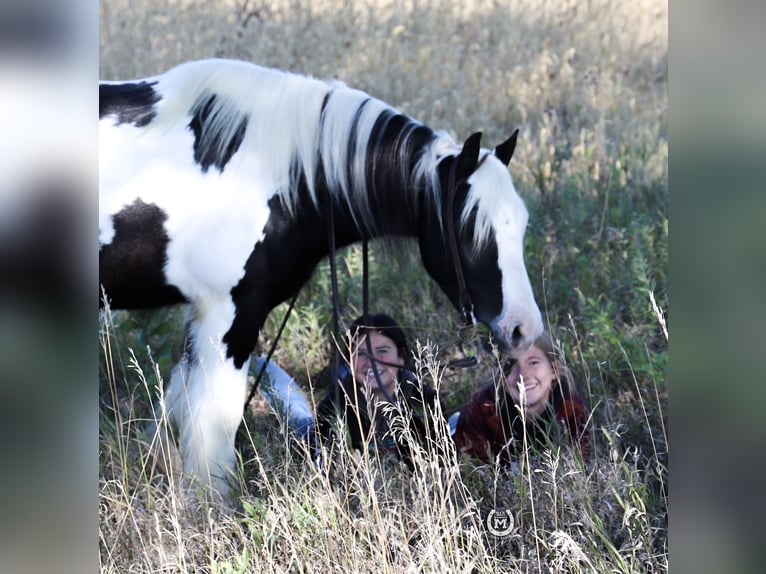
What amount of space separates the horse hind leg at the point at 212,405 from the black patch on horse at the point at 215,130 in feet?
1.74

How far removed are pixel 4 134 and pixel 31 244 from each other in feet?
0.45

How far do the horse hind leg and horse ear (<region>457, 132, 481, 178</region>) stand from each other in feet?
3.21

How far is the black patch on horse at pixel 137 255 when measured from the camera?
301 centimetres

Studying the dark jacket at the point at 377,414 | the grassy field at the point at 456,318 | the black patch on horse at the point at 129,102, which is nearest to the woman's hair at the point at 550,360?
the grassy field at the point at 456,318

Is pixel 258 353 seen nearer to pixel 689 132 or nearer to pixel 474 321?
pixel 474 321

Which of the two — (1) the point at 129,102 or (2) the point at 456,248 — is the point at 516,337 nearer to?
(2) the point at 456,248

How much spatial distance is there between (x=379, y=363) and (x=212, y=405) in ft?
2.28

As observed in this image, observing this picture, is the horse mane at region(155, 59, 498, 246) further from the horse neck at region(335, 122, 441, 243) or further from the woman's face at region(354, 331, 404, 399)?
the woman's face at region(354, 331, 404, 399)

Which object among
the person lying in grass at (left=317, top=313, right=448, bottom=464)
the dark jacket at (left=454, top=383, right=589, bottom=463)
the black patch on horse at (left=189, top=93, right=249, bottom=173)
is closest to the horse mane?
the black patch on horse at (left=189, top=93, right=249, bottom=173)

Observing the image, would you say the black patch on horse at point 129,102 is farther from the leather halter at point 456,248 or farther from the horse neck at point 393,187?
the leather halter at point 456,248

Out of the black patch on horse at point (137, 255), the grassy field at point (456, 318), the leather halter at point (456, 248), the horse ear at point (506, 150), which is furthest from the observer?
the horse ear at point (506, 150)

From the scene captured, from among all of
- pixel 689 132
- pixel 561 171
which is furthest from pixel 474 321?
pixel 561 171

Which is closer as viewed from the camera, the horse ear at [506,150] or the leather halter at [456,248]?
the leather halter at [456,248]

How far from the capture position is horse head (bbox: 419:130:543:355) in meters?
3.07
